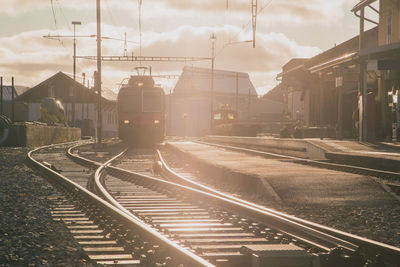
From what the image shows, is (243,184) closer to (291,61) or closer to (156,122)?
(156,122)

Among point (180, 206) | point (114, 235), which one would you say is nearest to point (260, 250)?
point (114, 235)

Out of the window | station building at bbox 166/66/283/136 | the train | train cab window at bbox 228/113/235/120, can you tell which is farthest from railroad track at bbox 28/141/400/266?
station building at bbox 166/66/283/136

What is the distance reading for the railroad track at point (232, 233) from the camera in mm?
4035

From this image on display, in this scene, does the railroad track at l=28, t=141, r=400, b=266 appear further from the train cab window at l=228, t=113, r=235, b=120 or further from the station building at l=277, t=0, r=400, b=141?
the train cab window at l=228, t=113, r=235, b=120

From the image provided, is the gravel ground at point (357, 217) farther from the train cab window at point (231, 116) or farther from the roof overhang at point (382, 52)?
the train cab window at point (231, 116)

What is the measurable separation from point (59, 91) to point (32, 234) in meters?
62.5

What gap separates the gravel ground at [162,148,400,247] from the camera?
18.8 feet

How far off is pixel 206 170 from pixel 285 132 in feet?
58.4

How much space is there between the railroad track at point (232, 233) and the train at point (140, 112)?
16.2 meters

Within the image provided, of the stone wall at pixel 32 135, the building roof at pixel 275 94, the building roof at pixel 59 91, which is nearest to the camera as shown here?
the stone wall at pixel 32 135

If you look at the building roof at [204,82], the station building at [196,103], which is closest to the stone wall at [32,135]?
the station building at [196,103]

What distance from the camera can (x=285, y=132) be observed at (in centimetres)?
3041

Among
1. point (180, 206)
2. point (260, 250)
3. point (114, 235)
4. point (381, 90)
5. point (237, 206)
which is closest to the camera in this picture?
point (260, 250)

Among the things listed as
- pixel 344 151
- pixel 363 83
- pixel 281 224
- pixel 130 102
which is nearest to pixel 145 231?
pixel 281 224
